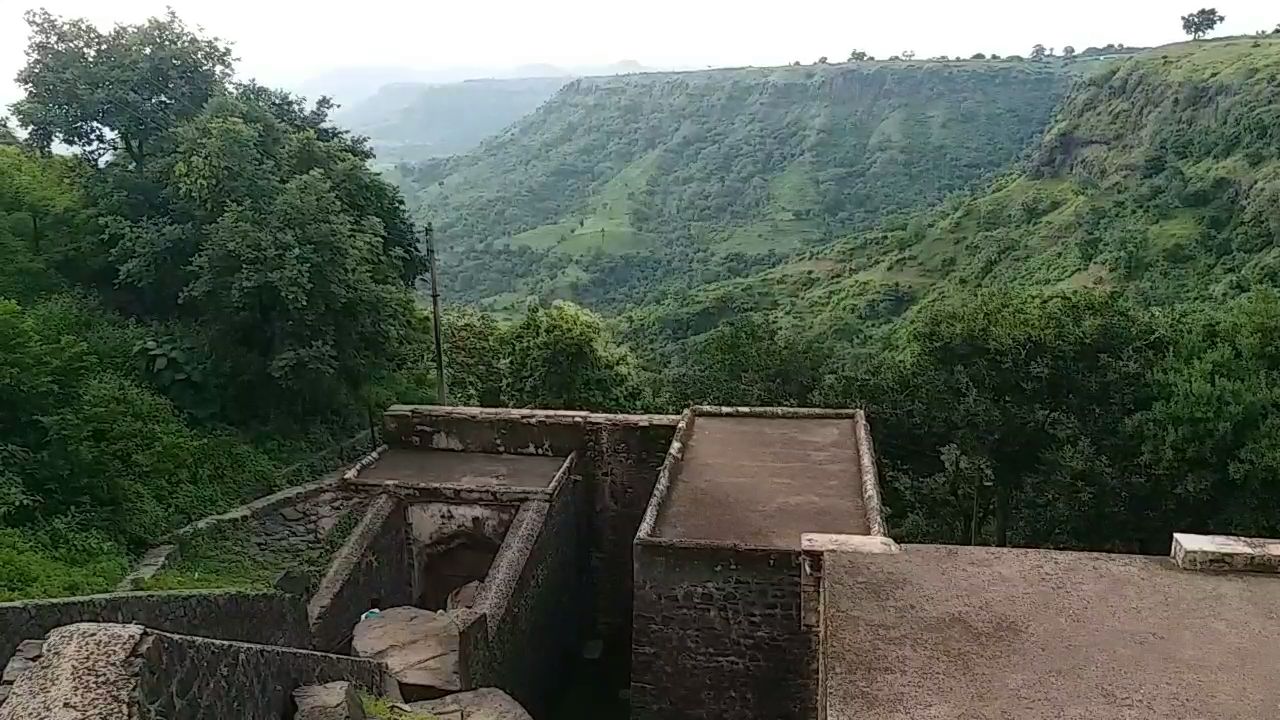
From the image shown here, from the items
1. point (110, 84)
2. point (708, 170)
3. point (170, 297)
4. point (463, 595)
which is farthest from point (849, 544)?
point (708, 170)

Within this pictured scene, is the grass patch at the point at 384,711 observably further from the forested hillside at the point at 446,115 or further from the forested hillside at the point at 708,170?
the forested hillside at the point at 446,115

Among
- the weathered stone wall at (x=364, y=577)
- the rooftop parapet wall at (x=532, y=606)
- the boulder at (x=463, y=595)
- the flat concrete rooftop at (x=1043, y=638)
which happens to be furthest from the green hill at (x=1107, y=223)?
the weathered stone wall at (x=364, y=577)

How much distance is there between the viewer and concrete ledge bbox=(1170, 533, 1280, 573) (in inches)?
248

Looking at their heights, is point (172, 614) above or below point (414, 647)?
above

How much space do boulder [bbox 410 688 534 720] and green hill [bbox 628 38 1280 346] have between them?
25438mm

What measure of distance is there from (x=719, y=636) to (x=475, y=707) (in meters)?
2.55

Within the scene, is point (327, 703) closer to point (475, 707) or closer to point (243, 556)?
point (475, 707)

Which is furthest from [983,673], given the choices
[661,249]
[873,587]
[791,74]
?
[791,74]

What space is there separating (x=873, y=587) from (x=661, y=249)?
59.4 m

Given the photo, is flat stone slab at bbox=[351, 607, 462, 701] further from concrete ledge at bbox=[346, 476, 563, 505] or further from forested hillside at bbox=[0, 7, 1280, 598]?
forested hillside at bbox=[0, 7, 1280, 598]

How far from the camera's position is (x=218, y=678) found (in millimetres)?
4301

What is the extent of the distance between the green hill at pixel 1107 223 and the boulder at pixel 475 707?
25438 mm

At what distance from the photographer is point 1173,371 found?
14.9 meters

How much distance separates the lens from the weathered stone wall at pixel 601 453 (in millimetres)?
12508
